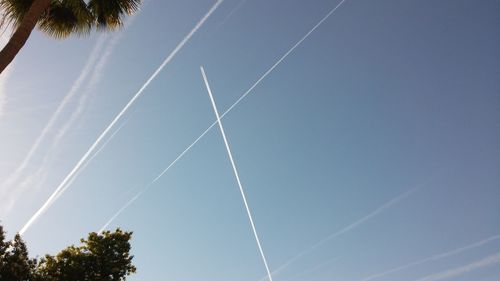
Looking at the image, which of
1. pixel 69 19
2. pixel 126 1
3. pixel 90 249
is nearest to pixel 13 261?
pixel 90 249

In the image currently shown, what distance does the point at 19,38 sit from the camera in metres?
7.48

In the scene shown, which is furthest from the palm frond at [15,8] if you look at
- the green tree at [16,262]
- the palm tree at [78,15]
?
the green tree at [16,262]

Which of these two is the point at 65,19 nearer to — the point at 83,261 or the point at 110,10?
the point at 110,10

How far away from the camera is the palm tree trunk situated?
7.14 meters

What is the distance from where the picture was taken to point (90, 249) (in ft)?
67.2

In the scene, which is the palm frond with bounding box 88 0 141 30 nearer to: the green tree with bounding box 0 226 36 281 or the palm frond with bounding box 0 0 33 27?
the palm frond with bounding box 0 0 33 27

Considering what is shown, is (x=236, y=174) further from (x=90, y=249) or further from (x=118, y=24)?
(x=118, y=24)

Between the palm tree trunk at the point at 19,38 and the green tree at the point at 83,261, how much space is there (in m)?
A: 15.4

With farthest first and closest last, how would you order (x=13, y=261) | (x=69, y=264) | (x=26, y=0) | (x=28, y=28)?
(x=69, y=264)
(x=13, y=261)
(x=26, y=0)
(x=28, y=28)

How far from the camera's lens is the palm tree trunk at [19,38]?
23.4 ft

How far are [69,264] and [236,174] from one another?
13194mm

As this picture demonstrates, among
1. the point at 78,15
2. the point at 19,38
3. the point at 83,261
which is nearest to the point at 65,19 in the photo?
the point at 78,15

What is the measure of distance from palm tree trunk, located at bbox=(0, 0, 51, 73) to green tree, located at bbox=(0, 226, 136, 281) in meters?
15.4

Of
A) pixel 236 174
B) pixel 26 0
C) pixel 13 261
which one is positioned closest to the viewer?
pixel 26 0
